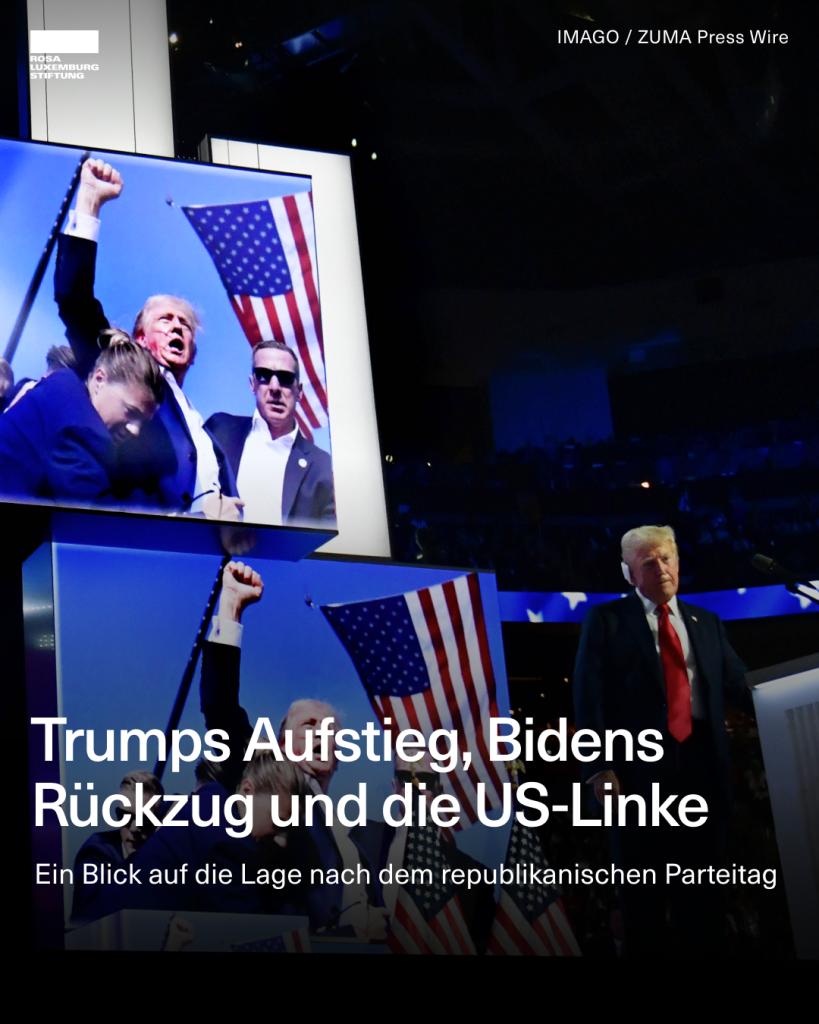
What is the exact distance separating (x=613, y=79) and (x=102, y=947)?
24.2ft

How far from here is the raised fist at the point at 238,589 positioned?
3.58 m

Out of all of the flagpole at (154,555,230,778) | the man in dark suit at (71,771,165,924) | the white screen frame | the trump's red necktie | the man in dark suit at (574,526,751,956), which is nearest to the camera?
the man in dark suit at (71,771,165,924)

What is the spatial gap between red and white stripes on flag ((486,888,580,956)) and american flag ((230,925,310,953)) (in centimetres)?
88

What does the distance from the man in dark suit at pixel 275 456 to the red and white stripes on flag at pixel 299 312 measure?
54 millimetres

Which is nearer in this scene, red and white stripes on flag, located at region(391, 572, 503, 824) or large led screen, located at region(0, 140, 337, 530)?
large led screen, located at region(0, 140, 337, 530)

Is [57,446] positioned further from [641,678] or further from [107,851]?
[641,678]

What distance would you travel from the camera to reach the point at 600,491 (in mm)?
9633

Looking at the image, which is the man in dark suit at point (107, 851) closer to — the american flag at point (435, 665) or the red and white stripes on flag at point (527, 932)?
the american flag at point (435, 665)

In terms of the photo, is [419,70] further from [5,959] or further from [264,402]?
[5,959]

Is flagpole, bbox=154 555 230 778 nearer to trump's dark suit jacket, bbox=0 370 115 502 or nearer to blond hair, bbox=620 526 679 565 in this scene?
trump's dark suit jacket, bbox=0 370 115 502

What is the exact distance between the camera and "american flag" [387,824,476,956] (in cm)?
374

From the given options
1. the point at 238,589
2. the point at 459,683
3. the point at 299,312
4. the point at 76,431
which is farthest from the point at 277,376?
the point at 459,683

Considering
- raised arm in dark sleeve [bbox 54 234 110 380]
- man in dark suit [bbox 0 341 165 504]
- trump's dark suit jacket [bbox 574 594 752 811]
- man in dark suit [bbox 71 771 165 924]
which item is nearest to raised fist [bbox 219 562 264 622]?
man in dark suit [bbox 71 771 165 924]

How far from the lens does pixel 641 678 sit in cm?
482
